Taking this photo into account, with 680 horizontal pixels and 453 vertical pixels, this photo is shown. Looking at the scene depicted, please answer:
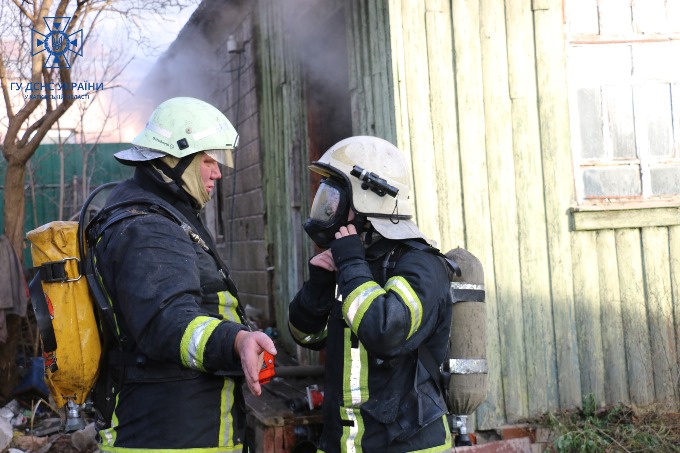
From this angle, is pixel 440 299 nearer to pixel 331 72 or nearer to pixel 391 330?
pixel 391 330

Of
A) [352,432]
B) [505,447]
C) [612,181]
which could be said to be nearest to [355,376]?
[352,432]

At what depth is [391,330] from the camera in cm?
284

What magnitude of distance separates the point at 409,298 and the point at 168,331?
35.6 inches

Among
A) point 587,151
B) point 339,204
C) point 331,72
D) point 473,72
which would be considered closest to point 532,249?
point 587,151

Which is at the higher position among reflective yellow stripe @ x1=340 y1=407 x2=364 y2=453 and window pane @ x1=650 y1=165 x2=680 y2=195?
window pane @ x1=650 y1=165 x2=680 y2=195

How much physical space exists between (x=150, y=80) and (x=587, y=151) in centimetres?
1193

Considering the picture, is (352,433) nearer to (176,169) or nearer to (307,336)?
(307,336)

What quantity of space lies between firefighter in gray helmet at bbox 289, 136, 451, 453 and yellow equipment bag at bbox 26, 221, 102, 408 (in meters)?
0.94

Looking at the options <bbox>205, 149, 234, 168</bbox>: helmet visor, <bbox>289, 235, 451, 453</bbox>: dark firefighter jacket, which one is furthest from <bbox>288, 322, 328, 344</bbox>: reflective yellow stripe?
<bbox>205, 149, 234, 168</bbox>: helmet visor

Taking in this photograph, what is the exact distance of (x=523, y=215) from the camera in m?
5.50

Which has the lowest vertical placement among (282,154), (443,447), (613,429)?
(613,429)

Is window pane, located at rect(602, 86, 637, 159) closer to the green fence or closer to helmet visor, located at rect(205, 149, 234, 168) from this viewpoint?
helmet visor, located at rect(205, 149, 234, 168)

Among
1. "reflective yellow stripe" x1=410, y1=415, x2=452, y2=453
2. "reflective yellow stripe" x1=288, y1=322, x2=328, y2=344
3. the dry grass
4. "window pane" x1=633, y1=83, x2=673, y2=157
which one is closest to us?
"reflective yellow stripe" x1=410, y1=415, x2=452, y2=453

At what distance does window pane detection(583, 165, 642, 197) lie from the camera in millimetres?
5633
